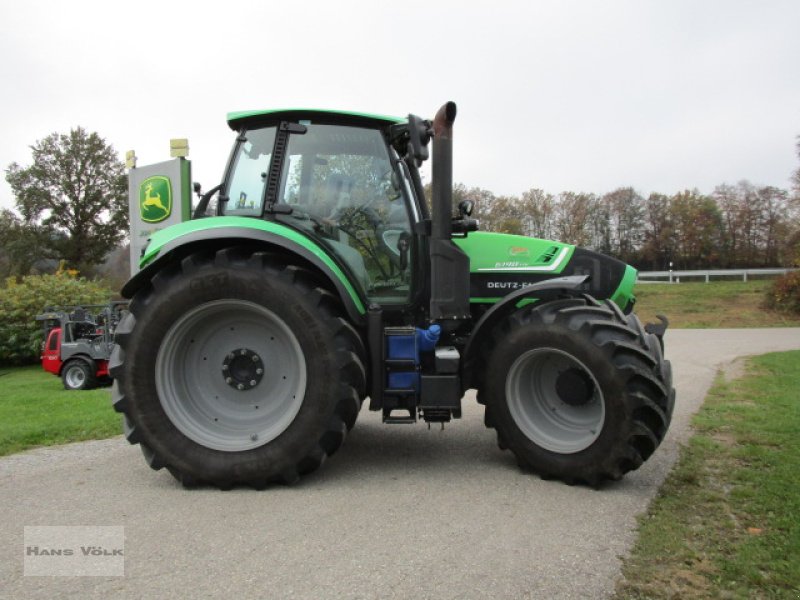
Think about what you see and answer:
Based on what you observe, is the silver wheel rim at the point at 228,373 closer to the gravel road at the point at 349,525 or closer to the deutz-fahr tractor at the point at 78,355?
the gravel road at the point at 349,525

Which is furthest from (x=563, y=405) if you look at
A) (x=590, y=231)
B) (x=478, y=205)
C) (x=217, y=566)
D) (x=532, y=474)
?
(x=590, y=231)

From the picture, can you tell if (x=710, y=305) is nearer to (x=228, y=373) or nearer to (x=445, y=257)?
(x=445, y=257)

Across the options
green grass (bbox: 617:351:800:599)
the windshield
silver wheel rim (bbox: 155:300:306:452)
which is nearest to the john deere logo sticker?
the windshield

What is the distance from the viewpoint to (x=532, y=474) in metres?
4.31

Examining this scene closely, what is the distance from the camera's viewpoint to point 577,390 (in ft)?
13.8

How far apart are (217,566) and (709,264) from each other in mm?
50253

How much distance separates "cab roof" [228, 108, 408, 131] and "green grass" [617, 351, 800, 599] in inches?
126

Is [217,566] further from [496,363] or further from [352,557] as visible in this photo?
[496,363]

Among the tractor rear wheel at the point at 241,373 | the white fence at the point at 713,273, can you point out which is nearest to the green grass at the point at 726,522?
the tractor rear wheel at the point at 241,373

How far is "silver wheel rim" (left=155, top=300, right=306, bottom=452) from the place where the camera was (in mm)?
4270

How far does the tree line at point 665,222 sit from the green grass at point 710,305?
1209cm

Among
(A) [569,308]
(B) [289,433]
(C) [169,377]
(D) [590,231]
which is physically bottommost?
(B) [289,433]

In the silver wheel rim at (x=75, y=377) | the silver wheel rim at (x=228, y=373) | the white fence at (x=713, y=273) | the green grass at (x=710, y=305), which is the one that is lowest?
the silver wheel rim at (x=75, y=377)

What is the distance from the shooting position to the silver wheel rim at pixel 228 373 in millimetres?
4270
